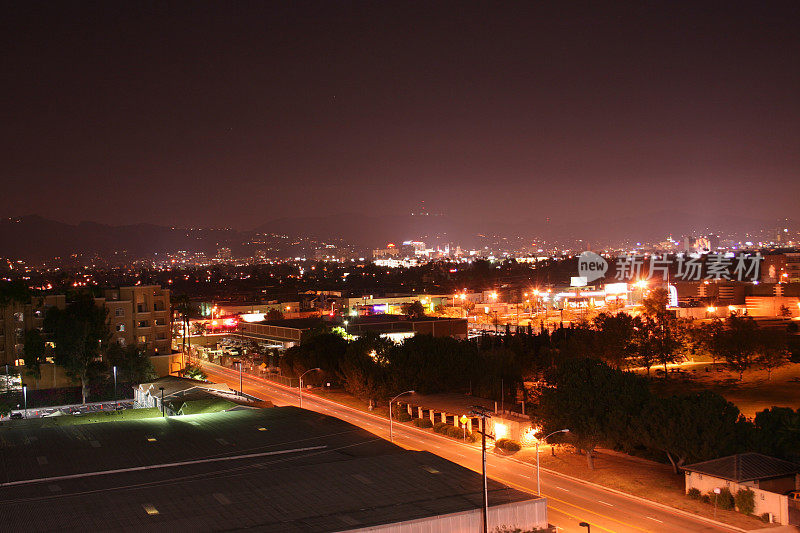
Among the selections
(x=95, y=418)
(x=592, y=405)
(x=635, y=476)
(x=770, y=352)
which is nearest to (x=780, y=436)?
(x=635, y=476)

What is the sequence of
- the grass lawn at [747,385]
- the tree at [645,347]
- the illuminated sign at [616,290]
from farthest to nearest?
the illuminated sign at [616,290]
the tree at [645,347]
the grass lawn at [747,385]

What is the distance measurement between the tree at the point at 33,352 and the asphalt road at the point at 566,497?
88.3ft

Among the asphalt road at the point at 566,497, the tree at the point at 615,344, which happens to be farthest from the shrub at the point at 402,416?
the tree at the point at 615,344

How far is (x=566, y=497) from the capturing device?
28.6 metres

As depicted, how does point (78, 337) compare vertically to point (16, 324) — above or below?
below

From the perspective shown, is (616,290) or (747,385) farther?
(616,290)

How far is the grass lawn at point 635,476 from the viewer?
26500 mm

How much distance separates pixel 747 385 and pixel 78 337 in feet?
157

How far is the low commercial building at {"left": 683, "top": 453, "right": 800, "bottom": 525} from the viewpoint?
25.6m

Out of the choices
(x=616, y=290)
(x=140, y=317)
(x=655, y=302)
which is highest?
(x=140, y=317)

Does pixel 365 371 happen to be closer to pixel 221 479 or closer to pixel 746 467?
pixel 221 479

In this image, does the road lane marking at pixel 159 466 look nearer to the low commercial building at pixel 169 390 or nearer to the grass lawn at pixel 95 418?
the grass lawn at pixel 95 418

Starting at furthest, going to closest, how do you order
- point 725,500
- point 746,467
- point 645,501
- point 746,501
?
point 645,501 → point 746,467 → point 725,500 → point 746,501

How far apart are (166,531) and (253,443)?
10957 mm
